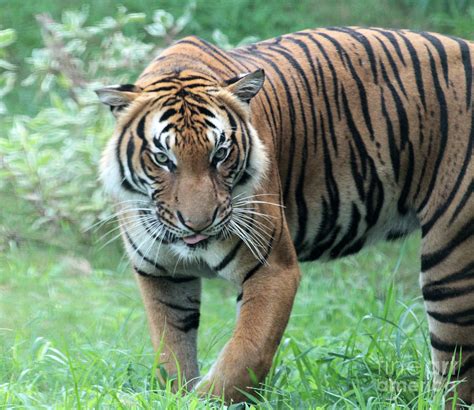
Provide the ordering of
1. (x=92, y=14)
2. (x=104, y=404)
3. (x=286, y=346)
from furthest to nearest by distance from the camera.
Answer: (x=92, y=14)
(x=286, y=346)
(x=104, y=404)

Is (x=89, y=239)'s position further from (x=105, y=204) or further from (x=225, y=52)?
(x=225, y=52)

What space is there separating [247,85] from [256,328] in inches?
34.5

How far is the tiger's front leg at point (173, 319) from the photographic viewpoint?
13.8 ft

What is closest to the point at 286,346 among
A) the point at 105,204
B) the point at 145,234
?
the point at 145,234

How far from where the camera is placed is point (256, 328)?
387 centimetres

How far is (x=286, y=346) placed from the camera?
4668 mm

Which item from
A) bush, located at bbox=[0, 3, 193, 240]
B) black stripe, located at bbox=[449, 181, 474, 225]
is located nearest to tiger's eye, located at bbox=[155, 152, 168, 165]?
black stripe, located at bbox=[449, 181, 474, 225]

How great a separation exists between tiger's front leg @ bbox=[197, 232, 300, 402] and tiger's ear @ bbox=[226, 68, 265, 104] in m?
0.58

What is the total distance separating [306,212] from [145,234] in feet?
2.34

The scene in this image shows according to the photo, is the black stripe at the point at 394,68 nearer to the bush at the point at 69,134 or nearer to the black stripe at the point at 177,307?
the black stripe at the point at 177,307

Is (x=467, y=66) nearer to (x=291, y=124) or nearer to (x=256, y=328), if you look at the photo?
(x=291, y=124)

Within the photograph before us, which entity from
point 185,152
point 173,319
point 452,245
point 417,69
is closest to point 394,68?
point 417,69

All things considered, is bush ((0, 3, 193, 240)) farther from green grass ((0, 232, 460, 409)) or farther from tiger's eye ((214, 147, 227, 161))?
tiger's eye ((214, 147, 227, 161))

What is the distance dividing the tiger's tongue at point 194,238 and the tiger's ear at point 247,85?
54 cm
